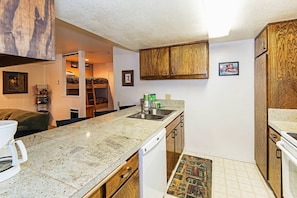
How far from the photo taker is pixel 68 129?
5.19ft

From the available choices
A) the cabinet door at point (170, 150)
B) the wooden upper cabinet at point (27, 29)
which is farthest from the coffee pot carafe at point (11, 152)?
the cabinet door at point (170, 150)

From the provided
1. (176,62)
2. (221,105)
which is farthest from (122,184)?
(221,105)

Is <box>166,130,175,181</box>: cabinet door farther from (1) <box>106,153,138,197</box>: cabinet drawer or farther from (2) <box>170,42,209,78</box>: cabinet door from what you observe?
(2) <box>170,42,209,78</box>: cabinet door

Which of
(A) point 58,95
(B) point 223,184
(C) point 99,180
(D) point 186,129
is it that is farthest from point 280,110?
(A) point 58,95

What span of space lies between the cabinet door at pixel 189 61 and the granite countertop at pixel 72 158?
1371mm

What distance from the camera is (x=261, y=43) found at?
2.12 metres

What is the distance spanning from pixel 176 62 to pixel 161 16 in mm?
1131

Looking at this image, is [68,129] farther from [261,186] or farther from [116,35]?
[261,186]

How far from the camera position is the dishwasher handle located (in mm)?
1238

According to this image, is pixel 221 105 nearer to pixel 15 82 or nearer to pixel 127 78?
pixel 127 78

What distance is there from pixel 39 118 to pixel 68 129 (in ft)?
7.31

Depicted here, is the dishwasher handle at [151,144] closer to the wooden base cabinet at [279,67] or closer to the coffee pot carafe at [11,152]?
the coffee pot carafe at [11,152]

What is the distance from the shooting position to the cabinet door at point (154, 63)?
9.29 feet

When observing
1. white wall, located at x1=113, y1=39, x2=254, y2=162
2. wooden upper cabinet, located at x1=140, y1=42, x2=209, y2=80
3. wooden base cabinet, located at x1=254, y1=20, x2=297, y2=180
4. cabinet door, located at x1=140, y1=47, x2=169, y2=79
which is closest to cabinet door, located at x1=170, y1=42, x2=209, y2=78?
wooden upper cabinet, located at x1=140, y1=42, x2=209, y2=80
